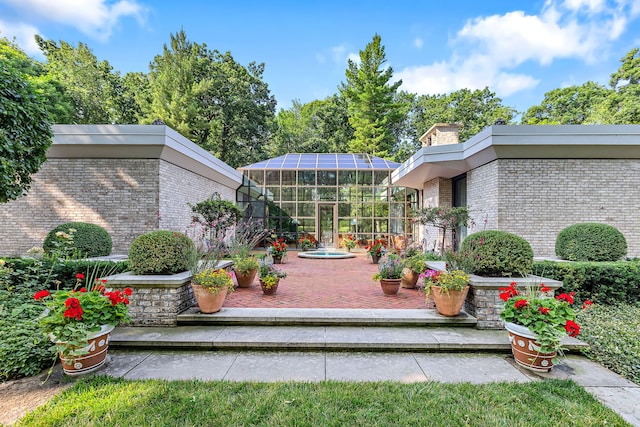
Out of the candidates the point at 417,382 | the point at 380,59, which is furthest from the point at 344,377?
the point at 380,59

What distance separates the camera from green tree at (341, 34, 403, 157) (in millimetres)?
24266

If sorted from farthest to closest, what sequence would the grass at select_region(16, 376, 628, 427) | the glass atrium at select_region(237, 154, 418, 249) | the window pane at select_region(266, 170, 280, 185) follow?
the window pane at select_region(266, 170, 280, 185), the glass atrium at select_region(237, 154, 418, 249), the grass at select_region(16, 376, 628, 427)

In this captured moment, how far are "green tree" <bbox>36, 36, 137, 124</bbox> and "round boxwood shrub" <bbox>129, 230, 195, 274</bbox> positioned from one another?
70.4ft

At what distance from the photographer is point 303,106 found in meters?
34.2

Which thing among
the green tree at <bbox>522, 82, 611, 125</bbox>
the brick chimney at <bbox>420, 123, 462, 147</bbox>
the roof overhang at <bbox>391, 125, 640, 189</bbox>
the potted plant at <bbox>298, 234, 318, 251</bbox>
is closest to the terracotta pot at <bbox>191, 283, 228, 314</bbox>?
the roof overhang at <bbox>391, 125, 640, 189</bbox>

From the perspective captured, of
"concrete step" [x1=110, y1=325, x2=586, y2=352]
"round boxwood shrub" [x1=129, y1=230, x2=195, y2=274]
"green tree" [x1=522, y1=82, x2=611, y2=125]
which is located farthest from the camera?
"green tree" [x1=522, y1=82, x2=611, y2=125]

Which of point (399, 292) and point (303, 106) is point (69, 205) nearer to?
point (399, 292)

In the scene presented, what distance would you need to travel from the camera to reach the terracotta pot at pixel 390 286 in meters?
5.42

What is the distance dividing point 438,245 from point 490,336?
827 centimetres

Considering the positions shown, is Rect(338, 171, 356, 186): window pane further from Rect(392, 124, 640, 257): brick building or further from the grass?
the grass

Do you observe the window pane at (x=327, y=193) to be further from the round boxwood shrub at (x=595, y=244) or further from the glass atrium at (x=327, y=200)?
the round boxwood shrub at (x=595, y=244)

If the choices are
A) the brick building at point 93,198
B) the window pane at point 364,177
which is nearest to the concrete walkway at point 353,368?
the brick building at point 93,198

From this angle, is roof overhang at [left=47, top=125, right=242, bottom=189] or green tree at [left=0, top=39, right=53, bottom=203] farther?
roof overhang at [left=47, top=125, right=242, bottom=189]

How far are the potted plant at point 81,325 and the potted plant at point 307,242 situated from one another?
10.6 metres
